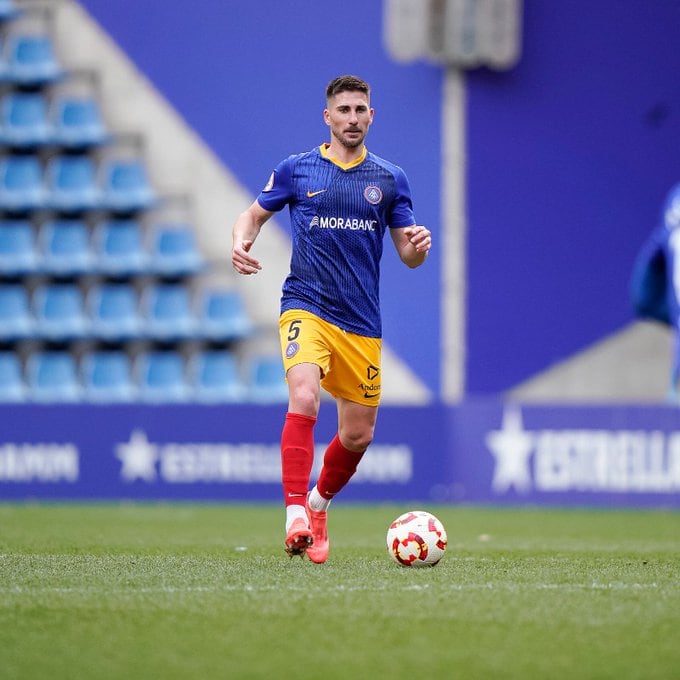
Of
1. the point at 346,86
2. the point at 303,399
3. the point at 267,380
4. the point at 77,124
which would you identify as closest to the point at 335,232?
the point at 346,86

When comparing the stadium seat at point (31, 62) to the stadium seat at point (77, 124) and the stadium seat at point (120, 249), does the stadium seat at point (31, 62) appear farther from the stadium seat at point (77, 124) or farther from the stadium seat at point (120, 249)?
the stadium seat at point (120, 249)

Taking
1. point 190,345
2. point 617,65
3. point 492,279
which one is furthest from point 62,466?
point 617,65

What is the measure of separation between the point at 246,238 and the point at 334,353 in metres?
0.69

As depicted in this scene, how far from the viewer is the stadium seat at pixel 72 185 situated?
17500mm

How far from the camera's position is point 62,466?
14.0m

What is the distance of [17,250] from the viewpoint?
1738 cm

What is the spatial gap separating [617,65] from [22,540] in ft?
39.8

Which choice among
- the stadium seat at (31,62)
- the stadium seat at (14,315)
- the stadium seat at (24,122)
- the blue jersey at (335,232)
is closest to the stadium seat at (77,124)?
the stadium seat at (24,122)

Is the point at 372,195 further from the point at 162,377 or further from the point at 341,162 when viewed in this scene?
the point at 162,377

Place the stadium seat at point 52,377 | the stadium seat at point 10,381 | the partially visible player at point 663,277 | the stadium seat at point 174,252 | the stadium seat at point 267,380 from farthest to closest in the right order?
the stadium seat at point 174,252
the stadium seat at point 267,380
the stadium seat at point 52,377
the stadium seat at point 10,381
the partially visible player at point 663,277

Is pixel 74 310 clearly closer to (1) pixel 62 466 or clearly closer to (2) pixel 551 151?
(1) pixel 62 466

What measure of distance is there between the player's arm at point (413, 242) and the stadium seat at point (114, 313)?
10.6 metres

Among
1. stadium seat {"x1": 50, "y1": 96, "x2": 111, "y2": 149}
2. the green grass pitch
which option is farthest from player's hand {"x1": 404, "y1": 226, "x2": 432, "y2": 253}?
stadium seat {"x1": 50, "y1": 96, "x2": 111, "y2": 149}

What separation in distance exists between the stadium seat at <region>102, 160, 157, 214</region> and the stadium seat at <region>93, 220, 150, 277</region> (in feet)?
0.79
